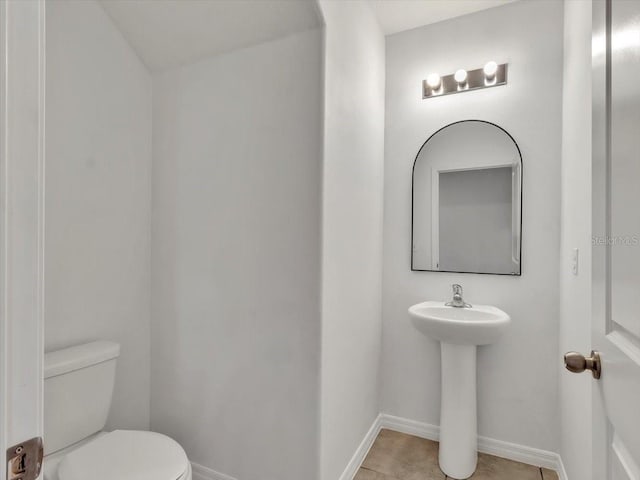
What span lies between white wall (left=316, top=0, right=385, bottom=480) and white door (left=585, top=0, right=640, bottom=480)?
2.98ft

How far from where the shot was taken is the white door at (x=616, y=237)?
54cm

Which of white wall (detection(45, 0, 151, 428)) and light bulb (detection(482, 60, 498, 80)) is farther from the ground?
light bulb (detection(482, 60, 498, 80))

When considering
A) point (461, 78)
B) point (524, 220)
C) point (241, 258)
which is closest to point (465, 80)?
point (461, 78)

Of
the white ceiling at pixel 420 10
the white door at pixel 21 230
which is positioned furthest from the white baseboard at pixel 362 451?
the white ceiling at pixel 420 10

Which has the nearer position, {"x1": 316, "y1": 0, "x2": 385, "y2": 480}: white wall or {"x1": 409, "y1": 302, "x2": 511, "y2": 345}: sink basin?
{"x1": 316, "y1": 0, "x2": 385, "y2": 480}: white wall

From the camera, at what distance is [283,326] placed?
150cm

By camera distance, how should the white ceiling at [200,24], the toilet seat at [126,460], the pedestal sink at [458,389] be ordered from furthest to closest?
the pedestal sink at [458,389]
the white ceiling at [200,24]
the toilet seat at [126,460]

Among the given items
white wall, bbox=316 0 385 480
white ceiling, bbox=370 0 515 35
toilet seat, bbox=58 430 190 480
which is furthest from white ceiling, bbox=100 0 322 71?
toilet seat, bbox=58 430 190 480

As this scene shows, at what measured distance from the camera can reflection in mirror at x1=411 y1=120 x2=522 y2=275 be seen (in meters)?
1.96

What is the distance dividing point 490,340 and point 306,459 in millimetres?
1014

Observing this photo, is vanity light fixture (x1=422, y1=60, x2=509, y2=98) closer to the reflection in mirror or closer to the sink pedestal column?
the reflection in mirror

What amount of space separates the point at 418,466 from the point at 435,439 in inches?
11.5

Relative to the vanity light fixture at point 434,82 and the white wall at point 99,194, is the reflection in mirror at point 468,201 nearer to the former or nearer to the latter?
the vanity light fixture at point 434,82

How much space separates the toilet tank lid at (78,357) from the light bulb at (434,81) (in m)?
2.20
